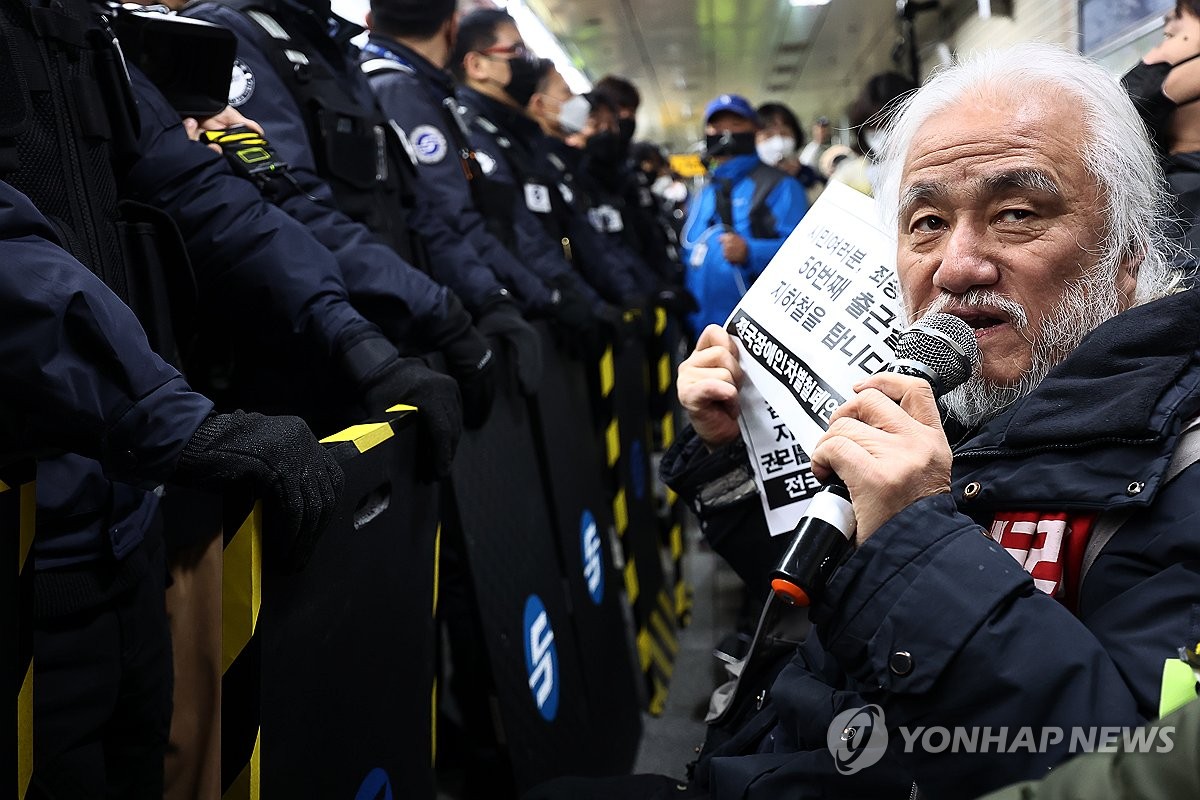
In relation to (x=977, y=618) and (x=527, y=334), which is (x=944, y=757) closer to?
(x=977, y=618)

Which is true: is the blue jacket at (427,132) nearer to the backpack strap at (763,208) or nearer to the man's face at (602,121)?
the backpack strap at (763,208)

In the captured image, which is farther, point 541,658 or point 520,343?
point 520,343

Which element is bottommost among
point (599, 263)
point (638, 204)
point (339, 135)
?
point (638, 204)

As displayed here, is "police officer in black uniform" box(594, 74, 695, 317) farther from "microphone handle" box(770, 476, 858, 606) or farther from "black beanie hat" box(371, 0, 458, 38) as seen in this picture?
"microphone handle" box(770, 476, 858, 606)

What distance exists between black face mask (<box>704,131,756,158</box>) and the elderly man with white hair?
3.73 m

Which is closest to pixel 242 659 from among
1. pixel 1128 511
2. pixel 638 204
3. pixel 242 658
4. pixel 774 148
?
pixel 242 658

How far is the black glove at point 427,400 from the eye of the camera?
1.58 m

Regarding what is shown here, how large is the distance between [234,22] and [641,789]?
180 cm

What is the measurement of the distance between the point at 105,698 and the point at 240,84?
135cm

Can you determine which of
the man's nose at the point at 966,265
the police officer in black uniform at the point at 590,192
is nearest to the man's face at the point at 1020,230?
the man's nose at the point at 966,265

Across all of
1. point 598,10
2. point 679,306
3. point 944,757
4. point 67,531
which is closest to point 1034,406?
point 944,757

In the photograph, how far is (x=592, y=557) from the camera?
2.98 m

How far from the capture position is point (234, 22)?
7.23 feet

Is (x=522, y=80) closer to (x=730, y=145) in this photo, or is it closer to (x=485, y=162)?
(x=485, y=162)
